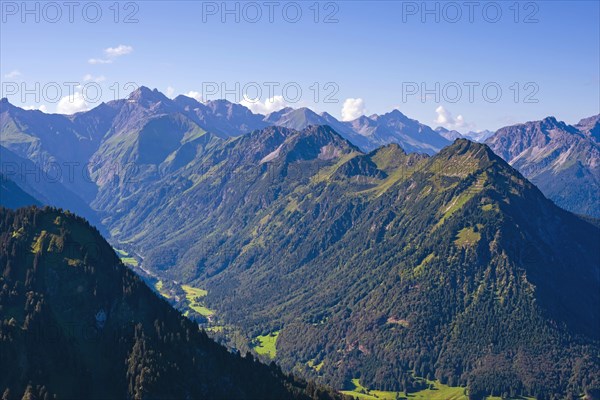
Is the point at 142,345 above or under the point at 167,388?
above

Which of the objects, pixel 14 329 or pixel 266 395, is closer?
pixel 14 329

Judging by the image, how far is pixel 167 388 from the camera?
6969 inches

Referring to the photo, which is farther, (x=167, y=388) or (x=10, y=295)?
(x=10, y=295)

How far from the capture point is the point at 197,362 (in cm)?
19112

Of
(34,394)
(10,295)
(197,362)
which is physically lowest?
(34,394)

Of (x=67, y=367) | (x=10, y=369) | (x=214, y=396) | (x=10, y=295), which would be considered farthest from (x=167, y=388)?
(x=10, y=295)

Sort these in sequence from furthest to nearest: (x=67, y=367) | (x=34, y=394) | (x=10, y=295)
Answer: (x=10, y=295) → (x=67, y=367) → (x=34, y=394)

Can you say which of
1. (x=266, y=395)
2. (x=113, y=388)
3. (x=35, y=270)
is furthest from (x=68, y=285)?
(x=266, y=395)

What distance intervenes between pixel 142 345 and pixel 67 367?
21786 mm

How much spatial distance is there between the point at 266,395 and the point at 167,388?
35707 mm

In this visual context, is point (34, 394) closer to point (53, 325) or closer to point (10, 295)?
point (53, 325)

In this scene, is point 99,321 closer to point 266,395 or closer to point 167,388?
point 167,388

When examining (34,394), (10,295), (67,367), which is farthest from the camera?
(10,295)

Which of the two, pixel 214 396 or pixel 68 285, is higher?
pixel 68 285
